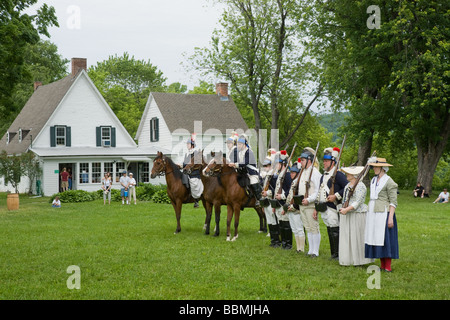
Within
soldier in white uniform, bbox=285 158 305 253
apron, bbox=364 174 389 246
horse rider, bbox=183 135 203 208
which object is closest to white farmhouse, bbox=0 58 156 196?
horse rider, bbox=183 135 203 208

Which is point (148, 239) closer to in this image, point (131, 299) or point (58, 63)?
point (131, 299)

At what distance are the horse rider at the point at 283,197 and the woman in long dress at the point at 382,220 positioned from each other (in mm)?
2773

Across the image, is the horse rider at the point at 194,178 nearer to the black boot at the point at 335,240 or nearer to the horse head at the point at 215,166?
the horse head at the point at 215,166

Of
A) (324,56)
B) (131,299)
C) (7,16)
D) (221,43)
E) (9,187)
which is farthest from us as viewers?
(221,43)

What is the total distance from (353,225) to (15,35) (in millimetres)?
21010

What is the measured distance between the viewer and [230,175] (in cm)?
1386

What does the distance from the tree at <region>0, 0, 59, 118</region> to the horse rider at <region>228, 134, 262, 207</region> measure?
14975 millimetres

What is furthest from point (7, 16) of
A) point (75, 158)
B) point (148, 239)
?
point (148, 239)

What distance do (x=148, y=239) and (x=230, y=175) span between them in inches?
111

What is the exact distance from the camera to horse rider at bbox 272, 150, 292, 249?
1197 cm

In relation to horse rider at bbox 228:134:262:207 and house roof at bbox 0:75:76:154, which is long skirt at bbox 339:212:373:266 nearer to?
horse rider at bbox 228:134:262:207

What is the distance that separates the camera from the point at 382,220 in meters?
9.27

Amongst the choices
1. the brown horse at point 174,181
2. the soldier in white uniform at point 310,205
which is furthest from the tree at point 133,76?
the soldier in white uniform at point 310,205
